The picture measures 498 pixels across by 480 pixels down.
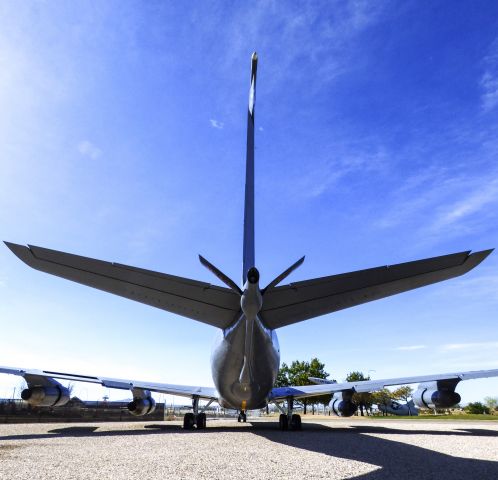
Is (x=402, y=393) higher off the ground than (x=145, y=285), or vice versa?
(x=402, y=393)

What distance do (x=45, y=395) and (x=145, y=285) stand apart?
1061cm

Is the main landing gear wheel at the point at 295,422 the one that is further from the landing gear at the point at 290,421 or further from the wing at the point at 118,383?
the wing at the point at 118,383

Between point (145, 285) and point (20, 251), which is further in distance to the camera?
point (145, 285)

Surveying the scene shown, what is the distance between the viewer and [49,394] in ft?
50.0

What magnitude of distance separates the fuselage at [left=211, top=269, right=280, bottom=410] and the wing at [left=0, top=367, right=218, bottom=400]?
634 cm

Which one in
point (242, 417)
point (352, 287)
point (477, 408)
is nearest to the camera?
point (352, 287)

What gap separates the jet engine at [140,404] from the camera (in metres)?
18.5

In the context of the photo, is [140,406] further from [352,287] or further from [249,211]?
[352,287]

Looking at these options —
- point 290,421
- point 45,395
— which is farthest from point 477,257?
point 45,395

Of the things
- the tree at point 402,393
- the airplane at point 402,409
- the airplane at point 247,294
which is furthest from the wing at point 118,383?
the tree at point 402,393

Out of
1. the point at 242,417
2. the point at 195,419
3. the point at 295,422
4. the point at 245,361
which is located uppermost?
the point at 242,417

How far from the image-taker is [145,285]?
796cm

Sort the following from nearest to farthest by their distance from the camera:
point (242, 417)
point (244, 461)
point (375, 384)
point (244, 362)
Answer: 1. point (244, 461)
2. point (244, 362)
3. point (375, 384)
4. point (242, 417)

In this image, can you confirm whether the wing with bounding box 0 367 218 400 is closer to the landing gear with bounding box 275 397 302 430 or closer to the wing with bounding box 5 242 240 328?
the landing gear with bounding box 275 397 302 430
